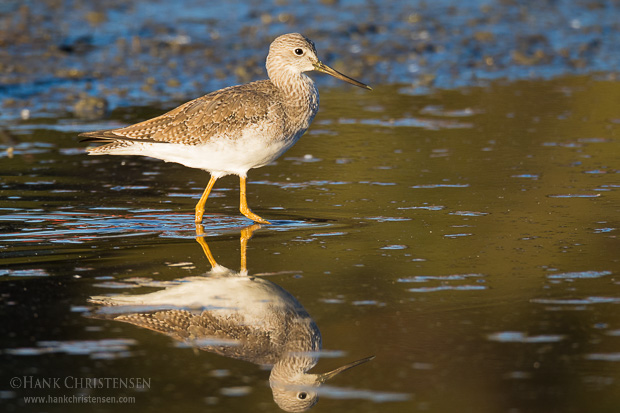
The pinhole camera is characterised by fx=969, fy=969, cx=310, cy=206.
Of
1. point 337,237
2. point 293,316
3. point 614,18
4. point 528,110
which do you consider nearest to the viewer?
point 293,316

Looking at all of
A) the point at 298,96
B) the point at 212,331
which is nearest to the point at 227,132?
the point at 298,96

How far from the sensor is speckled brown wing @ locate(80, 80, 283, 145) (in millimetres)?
8016

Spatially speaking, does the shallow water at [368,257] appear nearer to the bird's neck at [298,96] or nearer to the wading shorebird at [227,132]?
the wading shorebird at [227,132]

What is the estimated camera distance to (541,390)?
4535mm

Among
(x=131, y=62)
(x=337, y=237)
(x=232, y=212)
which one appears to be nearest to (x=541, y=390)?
→ (x=337, y=237)

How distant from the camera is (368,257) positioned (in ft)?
22.1

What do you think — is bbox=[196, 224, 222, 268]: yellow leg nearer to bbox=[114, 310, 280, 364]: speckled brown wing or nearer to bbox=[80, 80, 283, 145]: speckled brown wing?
bbox=[80, 80, 283, 145]: speckled brown wing

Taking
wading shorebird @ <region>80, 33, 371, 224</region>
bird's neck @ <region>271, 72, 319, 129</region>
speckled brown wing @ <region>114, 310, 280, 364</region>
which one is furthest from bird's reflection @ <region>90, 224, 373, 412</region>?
bird's neck @ <region>271, 72, 319, 129</region>

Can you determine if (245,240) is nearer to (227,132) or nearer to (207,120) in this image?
(227,132)

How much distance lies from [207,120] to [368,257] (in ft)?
6.96

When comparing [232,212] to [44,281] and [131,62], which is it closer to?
[44,281]

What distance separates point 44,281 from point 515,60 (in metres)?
11.1

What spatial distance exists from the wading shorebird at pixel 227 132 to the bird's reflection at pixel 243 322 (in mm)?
1823

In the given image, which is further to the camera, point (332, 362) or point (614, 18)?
point (614, 18)
